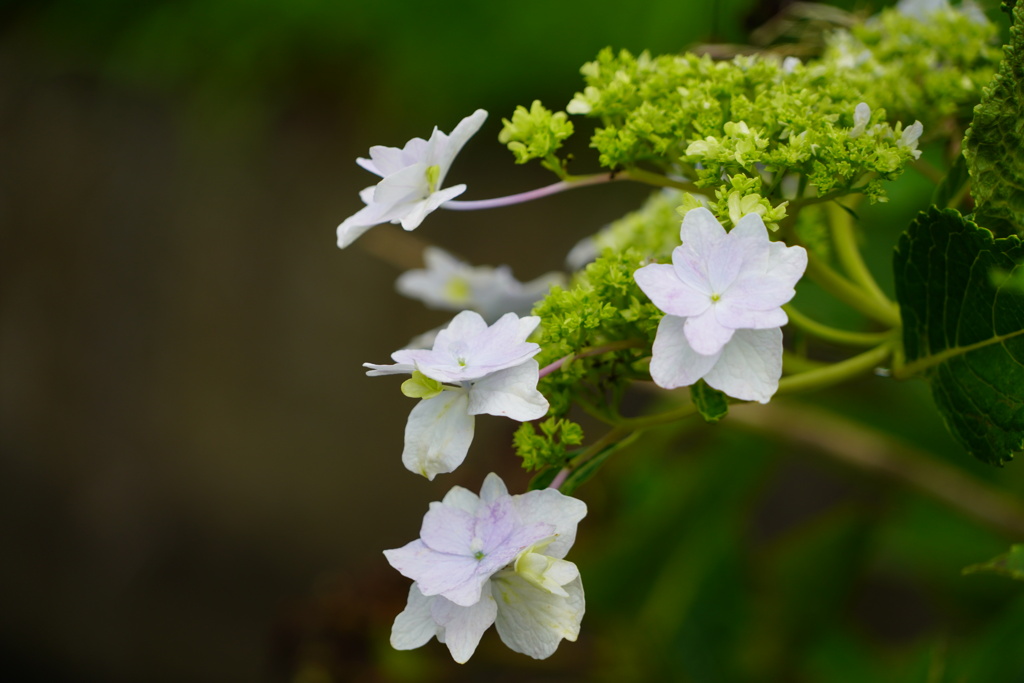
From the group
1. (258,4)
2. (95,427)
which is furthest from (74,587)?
(258,4)

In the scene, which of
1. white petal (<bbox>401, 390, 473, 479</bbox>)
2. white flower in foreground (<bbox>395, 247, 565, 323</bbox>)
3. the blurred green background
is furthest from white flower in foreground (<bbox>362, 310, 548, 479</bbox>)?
the blurred green background

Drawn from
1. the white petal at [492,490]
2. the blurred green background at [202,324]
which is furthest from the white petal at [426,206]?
the blurred green background at [202,324]

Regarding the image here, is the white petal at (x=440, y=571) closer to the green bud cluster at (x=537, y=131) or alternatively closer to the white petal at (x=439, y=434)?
the white petal at (x=439, y=434)

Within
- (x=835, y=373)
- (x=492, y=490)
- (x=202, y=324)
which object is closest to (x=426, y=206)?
(x=492, y=490)

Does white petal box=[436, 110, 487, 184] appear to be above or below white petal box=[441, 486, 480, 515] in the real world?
above

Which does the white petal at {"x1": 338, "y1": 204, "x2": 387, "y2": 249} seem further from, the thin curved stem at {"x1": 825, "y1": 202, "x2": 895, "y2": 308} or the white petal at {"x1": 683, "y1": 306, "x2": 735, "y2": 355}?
the thin curved stem at {"x1": 825, "y1": 202, "x2": 895, "y2": 308}
